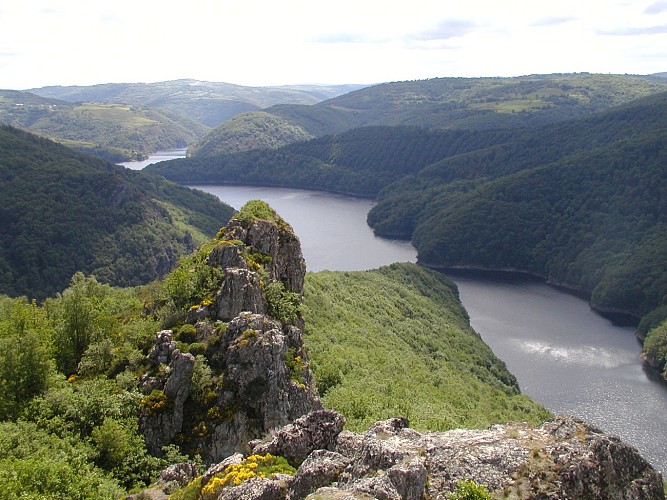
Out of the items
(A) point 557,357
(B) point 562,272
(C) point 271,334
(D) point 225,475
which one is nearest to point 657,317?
(A) point 557,357

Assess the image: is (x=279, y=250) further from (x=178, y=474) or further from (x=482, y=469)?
(x=482, y=469)

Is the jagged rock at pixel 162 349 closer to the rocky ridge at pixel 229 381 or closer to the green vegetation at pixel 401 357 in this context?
the rocky ridge at pixel 229 381

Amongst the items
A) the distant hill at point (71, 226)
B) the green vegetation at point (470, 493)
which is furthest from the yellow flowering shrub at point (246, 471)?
the distant hill at point (71, 226)

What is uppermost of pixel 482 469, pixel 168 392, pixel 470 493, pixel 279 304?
pixel 470 493

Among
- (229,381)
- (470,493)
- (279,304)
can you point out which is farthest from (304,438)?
(279,304)

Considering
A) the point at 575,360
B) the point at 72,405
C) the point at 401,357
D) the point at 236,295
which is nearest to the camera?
the point at 72,405

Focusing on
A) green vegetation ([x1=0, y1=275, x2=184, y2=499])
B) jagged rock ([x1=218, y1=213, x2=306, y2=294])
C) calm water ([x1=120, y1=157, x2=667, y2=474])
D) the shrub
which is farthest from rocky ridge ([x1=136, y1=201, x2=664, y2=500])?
calm water ([x1=120, y1=157, x2=667, y2=474])
